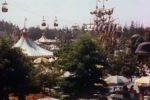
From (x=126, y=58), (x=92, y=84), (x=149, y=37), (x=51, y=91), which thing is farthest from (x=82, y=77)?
(x=149, y=37)

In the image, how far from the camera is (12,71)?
1911 centimetres

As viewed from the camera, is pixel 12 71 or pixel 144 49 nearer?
pixel 144 49

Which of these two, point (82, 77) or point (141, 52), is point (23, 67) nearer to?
point (82, 77)

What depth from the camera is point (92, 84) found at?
2378 cm

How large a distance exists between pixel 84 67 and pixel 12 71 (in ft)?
17.4

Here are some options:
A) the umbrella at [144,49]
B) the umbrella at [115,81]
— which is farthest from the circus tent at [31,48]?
the umbrella at [144,49]

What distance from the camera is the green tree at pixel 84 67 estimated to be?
76.7 feet

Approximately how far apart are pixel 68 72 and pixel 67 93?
48.7 inches

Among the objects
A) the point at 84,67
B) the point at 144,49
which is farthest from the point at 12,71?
the point at 144,49

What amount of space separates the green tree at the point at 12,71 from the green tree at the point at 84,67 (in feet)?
13.5

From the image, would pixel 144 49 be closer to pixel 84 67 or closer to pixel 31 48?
pixel 84 67

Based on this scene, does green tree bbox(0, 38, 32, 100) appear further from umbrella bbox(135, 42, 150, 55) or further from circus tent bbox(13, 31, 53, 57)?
circus tent bbox(13, 31, 53, 57)

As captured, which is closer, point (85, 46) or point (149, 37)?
point (149, 37)

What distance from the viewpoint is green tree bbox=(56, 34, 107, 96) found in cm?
2338
